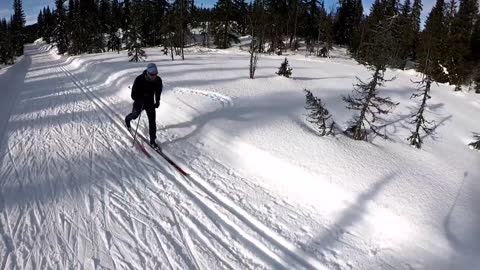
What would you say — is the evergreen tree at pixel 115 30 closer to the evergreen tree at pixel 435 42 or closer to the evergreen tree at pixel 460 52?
the evergreen tree at pixel 435 42

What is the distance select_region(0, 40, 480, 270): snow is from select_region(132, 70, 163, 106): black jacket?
101cm

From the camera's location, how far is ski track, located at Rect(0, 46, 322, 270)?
4.26m

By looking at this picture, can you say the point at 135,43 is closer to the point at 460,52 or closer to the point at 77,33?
the point at 77,33

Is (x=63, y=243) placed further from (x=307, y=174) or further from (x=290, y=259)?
(x=307, y=174)

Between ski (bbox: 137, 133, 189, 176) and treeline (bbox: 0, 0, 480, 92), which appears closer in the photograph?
ski (bbox: 137, 133, 189, 176)

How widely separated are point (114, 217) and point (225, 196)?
1804mm

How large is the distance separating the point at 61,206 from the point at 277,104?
313 inches

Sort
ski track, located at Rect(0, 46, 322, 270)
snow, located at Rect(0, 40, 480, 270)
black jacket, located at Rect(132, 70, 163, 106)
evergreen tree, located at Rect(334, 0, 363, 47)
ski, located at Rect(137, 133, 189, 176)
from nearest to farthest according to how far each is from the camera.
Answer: ski track, located at Rect(0, 46, 322, 270) → snow, located at Rect(0, 40, 480, 270) → ski, located at Rect(137, 133, 189, 176) → black jacket, located at Rect(132, 70, 163, 106) → evergreen tree, located at Rect(334, 0, 363, 47)

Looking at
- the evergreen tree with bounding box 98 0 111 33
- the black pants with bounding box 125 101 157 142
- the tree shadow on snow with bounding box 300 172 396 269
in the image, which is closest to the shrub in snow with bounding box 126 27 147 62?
the black pants with bounding box 125 101 157 142

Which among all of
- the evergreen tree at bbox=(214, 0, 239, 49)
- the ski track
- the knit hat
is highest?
the evergreen tree at bbox=(214, 0, 239, 49)

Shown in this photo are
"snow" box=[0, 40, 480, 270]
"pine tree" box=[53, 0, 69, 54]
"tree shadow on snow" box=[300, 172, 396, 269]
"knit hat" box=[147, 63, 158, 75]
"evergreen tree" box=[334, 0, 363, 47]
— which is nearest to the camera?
"snow" box=[0, 40, 480, 270]

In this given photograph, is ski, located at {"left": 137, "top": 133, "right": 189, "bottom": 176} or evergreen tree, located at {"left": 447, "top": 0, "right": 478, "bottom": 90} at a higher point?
evergreen tree, located at {"left": 447, "top": 0, "right": 478, "bottom": 90}

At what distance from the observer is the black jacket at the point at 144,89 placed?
7.95 m

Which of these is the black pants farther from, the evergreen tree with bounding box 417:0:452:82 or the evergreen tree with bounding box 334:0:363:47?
the evergreen tree with bounding box 334:0:363:47
